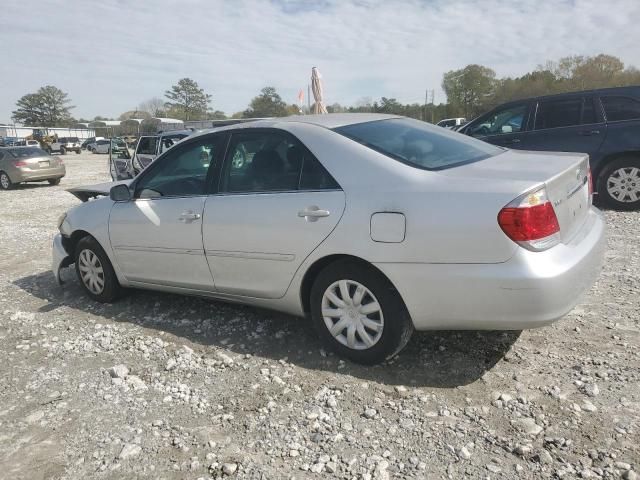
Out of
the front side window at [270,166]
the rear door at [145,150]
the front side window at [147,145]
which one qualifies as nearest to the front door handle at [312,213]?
the front side window at [270,166]

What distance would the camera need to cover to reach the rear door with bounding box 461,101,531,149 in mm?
8000

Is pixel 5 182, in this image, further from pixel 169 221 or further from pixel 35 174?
pixel 169 221

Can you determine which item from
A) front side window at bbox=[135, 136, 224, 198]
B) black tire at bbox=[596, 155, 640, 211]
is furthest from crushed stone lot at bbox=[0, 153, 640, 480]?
black tire at bbox=[596, 155, 640, 211]

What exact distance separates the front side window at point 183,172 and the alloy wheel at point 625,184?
19.8ft

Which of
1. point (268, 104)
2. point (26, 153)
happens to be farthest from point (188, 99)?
point (26, 153)

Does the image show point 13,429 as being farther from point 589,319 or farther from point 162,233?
point 589,319

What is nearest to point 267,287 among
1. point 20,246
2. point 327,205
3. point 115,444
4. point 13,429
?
point 327,205

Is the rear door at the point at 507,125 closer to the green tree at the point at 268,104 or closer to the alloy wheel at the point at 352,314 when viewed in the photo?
the alloy wheel at the point at 352,314

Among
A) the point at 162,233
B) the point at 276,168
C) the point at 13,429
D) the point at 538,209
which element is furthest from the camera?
the point at 162,233

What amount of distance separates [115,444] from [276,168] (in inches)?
76.2

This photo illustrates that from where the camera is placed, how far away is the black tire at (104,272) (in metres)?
4.69

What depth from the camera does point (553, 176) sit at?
284cm

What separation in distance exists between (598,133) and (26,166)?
16600 millimetres

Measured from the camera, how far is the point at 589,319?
12.3 feet
